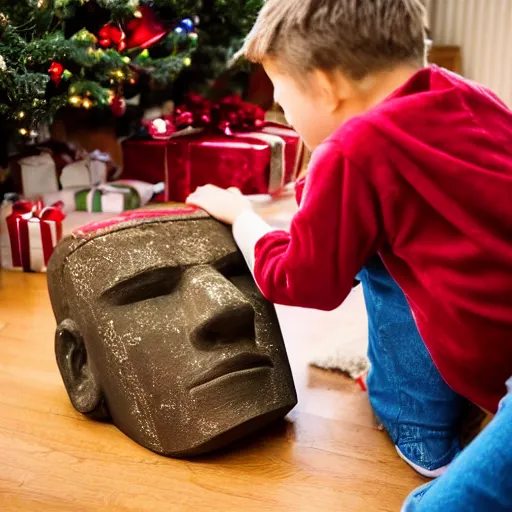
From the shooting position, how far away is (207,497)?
110cm

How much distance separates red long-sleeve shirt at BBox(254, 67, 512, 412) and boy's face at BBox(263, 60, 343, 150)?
127 millimetres

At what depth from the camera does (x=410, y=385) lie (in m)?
1.19

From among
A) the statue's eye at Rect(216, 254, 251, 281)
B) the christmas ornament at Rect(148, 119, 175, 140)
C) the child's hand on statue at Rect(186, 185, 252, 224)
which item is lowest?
the christmas ornament at Rect(148, 119, 175, 140)

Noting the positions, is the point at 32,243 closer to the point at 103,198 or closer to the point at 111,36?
the point at 103,198

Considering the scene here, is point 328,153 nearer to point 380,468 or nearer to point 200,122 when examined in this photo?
point 380,468

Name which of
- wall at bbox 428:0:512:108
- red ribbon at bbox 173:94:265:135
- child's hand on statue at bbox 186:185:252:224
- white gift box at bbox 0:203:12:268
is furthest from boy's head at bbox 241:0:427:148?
wall at bbox 428:0:512:108

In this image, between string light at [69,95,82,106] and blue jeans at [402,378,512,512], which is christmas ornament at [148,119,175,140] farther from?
blue jeans at [402,378,512,512]

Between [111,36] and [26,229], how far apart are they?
0.60m

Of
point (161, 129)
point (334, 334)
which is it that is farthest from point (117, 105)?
point (334, 334)

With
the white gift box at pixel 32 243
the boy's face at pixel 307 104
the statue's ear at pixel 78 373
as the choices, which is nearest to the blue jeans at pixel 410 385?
the boy's face at pixel 307 104

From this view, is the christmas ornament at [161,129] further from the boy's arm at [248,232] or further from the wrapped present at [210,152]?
the boy's arm at [248,232]

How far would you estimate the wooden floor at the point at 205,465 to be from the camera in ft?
3.59

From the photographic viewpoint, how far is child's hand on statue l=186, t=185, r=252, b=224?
1.30 meters

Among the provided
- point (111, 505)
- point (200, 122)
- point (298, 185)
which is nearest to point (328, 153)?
point (298, 185)
